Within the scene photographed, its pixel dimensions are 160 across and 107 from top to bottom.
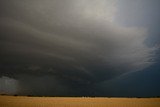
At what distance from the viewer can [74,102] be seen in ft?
47.9

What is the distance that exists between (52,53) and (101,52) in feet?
9.25

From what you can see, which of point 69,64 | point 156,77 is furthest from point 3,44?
point 156,77

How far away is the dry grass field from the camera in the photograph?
558 inches

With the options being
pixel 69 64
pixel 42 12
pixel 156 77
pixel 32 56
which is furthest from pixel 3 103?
pixel 156 77

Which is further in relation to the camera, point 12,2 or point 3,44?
point 3,44

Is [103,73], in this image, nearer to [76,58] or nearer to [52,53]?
[76,58]

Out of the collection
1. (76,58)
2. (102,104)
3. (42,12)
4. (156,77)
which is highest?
Answer: (42,12)

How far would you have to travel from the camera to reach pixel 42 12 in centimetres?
1401

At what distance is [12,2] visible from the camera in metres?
13.7

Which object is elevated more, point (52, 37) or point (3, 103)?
point (52, 37)

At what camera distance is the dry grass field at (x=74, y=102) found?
46.5 feet

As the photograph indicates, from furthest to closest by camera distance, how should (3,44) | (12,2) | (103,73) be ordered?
(103,73) < (3,44) < (12,2)

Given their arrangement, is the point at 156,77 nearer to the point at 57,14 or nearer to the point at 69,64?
the point at 69,64

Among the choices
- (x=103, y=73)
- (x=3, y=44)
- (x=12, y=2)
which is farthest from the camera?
(x=103, y=73)
